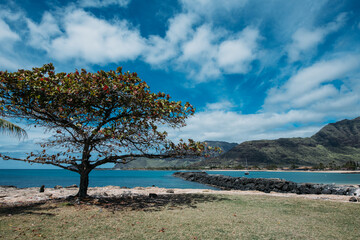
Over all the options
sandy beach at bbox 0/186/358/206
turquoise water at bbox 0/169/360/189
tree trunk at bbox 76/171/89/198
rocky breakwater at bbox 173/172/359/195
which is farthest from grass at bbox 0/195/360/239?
turquoise water at bbox 0/169/360/189

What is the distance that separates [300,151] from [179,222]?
7060 inches

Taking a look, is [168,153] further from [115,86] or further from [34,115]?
[34,115]

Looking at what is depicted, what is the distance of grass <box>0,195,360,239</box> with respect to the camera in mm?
5520

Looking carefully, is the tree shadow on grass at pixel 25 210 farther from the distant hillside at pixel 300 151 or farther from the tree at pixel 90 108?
the distant hillside at pixel 300 151

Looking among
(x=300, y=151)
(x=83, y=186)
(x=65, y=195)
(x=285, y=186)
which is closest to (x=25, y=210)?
(x=83, y=186)

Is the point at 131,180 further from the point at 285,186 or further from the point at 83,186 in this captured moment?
the point at 83,186

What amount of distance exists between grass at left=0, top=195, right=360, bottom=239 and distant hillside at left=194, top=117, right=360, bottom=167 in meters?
154

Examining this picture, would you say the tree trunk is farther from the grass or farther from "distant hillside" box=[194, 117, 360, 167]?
"distant hillside" box=[194, 117, 360, 167]

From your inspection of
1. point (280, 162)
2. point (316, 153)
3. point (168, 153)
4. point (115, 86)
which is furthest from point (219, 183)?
point (316, 153)

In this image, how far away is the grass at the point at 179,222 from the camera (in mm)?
5520

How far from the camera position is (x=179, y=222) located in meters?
6.65

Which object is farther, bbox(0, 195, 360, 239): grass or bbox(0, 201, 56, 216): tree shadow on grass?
bbox(0, 201, 56, 216): tree shadow on grass

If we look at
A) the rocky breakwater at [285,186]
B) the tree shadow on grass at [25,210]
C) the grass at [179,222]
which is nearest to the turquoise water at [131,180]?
the rocky breakwater at [285,186]

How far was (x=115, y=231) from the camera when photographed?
5.71 metres
